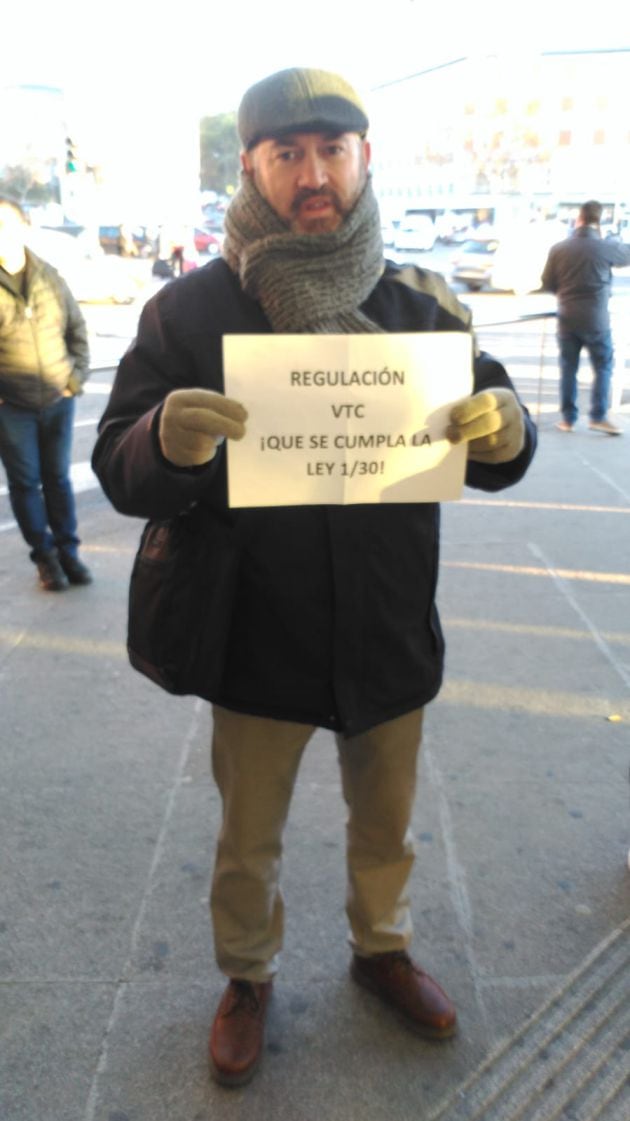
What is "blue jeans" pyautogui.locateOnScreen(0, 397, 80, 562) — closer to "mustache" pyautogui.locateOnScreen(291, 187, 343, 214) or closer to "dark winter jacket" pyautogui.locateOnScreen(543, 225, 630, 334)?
"mustache" pyautogui.locateOnScreen(291, 187, 343, 214)

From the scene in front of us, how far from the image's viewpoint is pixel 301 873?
2.85m

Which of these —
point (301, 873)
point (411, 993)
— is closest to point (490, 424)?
point (411, 993)

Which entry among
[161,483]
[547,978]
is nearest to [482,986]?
[547,978]

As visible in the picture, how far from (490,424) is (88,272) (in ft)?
71.7

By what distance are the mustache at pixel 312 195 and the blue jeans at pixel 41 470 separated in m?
3.35

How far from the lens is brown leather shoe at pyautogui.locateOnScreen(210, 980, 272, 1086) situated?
2172mm

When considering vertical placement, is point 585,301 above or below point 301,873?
above

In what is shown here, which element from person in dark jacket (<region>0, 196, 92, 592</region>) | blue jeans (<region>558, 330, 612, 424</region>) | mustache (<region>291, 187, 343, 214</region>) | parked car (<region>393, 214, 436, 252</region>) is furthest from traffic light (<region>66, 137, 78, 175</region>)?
parked car (<region>393, 214, 436, 252</region>)

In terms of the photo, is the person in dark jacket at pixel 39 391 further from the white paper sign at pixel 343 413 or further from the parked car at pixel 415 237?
the parked car at pixel 415 237

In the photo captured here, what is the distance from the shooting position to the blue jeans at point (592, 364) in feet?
27.1

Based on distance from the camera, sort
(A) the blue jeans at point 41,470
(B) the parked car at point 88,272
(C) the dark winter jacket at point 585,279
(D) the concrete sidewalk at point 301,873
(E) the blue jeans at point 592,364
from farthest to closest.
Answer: (B) the parked car at point 88,272, (E) the blue jeans at point 592,364, (C) the dark winter jacket at point 585,279, (A) the blue jeans at point 41,470, (D) the concrete sidewalk at point 301,873

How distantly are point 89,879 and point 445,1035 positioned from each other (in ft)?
3.62

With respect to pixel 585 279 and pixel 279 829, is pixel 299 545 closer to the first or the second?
pixel 279 829

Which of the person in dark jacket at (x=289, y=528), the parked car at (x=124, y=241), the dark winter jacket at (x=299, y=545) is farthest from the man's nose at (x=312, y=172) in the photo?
the parked car at (x=124, y=241)
